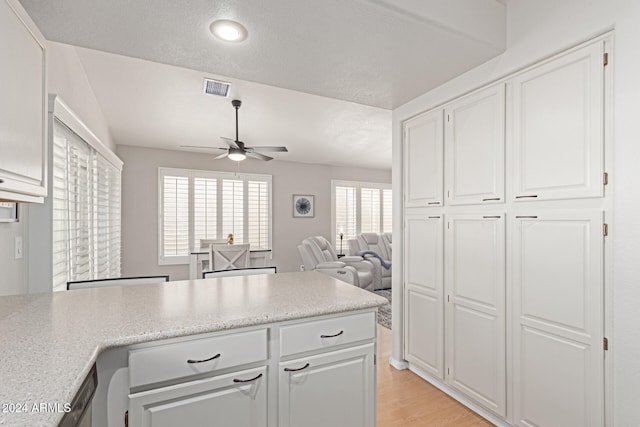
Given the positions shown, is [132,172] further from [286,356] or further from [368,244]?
[286,356]

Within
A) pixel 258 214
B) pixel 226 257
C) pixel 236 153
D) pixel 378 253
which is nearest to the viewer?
pixel 236 153

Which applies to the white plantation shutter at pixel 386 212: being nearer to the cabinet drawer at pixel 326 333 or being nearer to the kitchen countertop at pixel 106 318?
the kitchen countertop at pixel 106 318

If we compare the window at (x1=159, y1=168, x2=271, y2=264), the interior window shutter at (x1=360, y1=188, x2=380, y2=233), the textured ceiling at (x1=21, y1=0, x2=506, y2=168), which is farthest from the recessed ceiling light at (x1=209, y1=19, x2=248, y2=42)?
the interior window shutter at (x1=360, y1=188, x2=380, y2=233)

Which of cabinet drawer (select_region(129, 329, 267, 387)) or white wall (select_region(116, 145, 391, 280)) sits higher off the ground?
white wall (select_region(116, 145, 391, 280))

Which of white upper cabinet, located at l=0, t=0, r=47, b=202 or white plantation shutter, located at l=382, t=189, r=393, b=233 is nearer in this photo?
white upper cabinet, located at l=0, t=0, r=47, b=202

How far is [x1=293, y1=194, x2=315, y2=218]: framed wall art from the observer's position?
689 cm

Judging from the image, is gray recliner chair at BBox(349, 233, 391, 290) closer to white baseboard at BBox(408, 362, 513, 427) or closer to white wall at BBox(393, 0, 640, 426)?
white baseboard at BBox(408, 362, 513, 427)

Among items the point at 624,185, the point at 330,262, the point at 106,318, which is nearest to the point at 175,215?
the point at 330,262

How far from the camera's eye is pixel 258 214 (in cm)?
650

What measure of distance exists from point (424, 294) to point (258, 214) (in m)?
4.48

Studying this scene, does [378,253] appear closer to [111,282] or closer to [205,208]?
[205,208]

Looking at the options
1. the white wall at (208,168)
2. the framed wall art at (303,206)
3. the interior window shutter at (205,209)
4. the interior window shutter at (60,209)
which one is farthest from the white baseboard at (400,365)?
the framed wall art at (303,206)

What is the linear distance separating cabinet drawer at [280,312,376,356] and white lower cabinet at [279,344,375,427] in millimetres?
55

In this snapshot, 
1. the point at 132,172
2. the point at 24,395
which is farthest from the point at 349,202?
the point at 24,395
